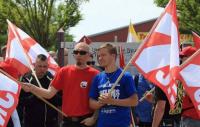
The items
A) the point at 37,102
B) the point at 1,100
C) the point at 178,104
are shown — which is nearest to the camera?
the point at 1,100

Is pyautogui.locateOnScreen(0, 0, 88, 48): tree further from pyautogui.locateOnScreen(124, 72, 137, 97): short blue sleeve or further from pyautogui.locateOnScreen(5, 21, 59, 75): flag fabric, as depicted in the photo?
pyautogui.locateOnScreen(124, 72, 137, 97): short blue sleeve

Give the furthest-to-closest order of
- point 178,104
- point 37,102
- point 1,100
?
point 37,102, point 178,104, point 1,100

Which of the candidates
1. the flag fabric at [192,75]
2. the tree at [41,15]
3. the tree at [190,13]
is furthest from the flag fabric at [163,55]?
the tree at [41,15]

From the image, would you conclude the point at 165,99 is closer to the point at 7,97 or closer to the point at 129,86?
the point at 129,86

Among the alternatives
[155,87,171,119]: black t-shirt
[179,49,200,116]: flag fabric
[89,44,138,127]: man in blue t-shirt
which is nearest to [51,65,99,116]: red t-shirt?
[89,44,138,127]: man in blue t-shirt

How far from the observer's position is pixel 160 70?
6418mm

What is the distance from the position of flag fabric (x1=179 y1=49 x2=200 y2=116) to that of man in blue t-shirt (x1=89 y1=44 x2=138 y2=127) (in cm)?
57

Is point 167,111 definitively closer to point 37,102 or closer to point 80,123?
point 80,123

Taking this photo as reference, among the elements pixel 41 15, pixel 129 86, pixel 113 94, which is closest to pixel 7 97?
pixel 113 94

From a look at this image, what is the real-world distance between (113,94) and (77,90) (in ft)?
1.87

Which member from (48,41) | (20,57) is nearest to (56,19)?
(48,41)

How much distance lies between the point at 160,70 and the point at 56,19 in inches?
1113

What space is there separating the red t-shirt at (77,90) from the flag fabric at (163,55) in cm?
65

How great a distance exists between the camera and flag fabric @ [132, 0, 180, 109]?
629cm
